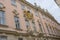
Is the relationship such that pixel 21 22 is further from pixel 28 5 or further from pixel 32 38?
pixel 28 5

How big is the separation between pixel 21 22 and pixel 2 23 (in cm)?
336

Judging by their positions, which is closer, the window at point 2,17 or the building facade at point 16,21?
the building facade at point 16,21

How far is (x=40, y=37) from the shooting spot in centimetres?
2027

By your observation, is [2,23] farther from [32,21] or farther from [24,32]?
[32,21]

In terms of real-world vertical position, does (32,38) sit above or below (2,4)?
below

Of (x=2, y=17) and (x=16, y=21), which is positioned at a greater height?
(x=2, y=17)

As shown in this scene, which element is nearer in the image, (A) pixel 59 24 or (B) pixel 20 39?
(B) pixel 20 39

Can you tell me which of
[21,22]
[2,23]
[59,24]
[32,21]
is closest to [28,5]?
[32,21]

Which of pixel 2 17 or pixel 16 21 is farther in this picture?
pixel 16 21

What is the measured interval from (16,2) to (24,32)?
425 cm

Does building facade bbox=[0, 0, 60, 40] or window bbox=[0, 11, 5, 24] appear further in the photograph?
window bbox=[0, 11, 5, 24]

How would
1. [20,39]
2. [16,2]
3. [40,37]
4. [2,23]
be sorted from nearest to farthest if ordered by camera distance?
[2,23] < [20,39] < [16,2] < [40,37]

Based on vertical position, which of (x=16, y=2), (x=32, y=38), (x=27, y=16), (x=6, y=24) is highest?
(x=16, y=2)

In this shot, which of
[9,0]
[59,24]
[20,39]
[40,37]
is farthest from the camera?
[59,24]
